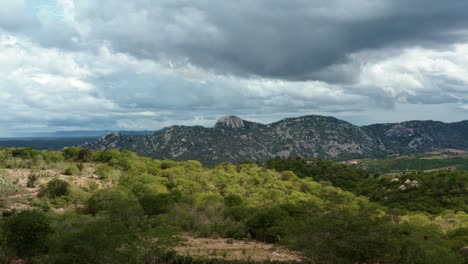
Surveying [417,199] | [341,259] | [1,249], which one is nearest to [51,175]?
[1,249]

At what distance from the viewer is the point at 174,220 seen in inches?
2419

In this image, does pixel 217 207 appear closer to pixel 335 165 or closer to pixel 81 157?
pixel 81 157

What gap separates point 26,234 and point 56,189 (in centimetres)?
2510

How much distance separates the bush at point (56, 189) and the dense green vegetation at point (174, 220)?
0.52ft

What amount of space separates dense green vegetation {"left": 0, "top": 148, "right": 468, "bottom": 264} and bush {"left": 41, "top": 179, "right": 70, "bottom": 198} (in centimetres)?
16

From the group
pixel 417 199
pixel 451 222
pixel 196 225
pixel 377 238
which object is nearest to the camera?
pixel 377 238

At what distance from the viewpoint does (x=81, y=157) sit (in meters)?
99.1

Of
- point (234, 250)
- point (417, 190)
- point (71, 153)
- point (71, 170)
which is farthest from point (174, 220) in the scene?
point (417, 190)

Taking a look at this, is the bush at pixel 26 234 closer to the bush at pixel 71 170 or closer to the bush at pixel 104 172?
the bush at pixel 71 170

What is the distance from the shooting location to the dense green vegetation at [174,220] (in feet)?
118

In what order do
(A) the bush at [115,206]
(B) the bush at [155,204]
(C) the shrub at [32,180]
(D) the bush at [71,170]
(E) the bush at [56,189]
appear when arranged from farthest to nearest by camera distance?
(D) the bush at [71,170] → (B) the bush at [155,204] → (C) the shrub at [32,180] → (E) the bush at [56,189] → (A) the bush at [115,206]

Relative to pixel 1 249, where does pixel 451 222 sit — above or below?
below

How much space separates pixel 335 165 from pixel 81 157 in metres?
119

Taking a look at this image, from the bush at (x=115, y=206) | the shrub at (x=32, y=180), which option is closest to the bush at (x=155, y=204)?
the bush at (x=115, y=206)
